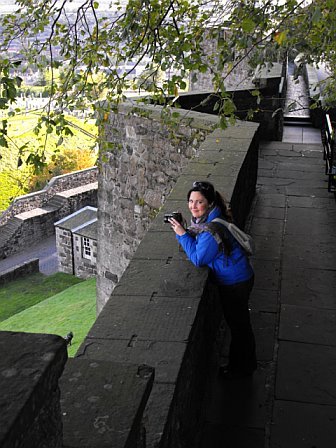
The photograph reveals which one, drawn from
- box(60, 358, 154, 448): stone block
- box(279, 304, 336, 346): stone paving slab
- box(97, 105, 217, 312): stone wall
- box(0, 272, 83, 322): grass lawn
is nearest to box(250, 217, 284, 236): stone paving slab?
box(97, 105, 217, 312): stone wall

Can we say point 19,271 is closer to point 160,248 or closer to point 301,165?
point 301,165

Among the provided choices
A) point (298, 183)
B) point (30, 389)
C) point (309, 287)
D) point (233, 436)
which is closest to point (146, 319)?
point (233, 436)

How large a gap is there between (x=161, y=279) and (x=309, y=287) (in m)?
2.27

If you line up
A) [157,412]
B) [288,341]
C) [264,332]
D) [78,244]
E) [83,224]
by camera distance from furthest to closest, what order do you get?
1. [83,224]
2. [78,244]
3. [264,332]
4. [288,341]
5. [157,412]

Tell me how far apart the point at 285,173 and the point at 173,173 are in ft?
7.03

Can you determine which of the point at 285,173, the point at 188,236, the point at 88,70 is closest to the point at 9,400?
the point at 188,236

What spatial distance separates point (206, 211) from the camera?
12.3 feet

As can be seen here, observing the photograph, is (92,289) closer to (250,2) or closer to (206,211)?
(250,2)

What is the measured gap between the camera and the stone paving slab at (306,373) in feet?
12.7

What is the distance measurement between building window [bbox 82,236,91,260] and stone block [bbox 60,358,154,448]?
2687 cm

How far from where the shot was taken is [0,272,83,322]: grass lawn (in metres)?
27.0

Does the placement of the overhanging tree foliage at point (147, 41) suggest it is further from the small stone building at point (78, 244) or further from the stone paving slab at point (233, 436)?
the small stone building at point (78, 244)

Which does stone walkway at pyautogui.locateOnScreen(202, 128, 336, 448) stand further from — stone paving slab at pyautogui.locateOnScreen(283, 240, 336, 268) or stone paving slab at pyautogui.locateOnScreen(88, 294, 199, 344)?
stone paving slab at pyautogui.locateOnScreen(88, 294, 199, 344)

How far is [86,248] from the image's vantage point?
96.5ft
